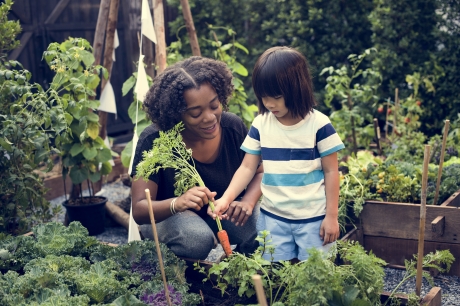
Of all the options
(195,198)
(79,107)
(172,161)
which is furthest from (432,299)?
(79,107)

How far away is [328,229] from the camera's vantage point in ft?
7.96

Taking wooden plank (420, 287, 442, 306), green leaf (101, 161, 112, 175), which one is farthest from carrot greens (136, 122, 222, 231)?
green leaf (101, 161, 112, 175)

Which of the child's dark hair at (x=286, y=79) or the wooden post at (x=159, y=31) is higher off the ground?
the wooden post at (x=159, y=31)

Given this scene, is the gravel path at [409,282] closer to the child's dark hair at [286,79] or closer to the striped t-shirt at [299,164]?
the striped t-shirt at [299,164]

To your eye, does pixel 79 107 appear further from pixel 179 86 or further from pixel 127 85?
pixel 179 86

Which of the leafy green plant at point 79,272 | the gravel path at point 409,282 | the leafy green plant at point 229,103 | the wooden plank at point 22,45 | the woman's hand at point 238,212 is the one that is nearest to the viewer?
the leafy green plant at point 79,272

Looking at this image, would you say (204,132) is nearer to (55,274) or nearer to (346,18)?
(55,274)

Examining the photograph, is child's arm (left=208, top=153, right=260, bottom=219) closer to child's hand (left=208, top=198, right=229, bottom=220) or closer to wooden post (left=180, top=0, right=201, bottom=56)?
child's hand (left=208, top=198, right=229, bottom=220)

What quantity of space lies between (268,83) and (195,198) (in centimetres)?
59

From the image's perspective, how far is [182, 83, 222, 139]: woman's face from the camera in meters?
2.64

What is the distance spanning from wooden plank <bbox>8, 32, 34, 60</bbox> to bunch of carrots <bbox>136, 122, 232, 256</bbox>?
3725 millimetres

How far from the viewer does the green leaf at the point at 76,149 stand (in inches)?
154

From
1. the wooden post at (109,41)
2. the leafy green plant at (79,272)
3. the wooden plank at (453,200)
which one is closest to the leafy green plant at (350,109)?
the wooden plank at (453,200)

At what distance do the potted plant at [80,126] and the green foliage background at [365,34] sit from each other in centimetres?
194
